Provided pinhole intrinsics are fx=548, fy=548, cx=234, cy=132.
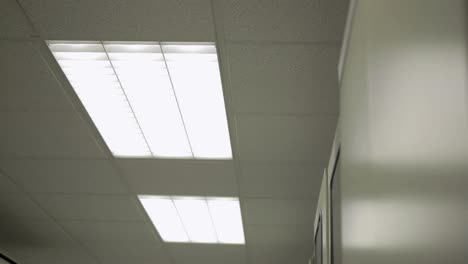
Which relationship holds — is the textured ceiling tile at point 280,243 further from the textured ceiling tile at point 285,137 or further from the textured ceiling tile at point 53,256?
the textured ceiling tile at point 53,256

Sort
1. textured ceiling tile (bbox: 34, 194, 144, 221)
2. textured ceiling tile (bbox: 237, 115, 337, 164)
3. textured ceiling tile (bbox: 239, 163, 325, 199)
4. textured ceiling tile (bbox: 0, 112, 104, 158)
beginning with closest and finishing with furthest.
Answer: textured ceiling tile (bbox: 237, 115, 337, 164)
textured ceiling tile (bbox: 0, 112, 104, 158)
textured ceiling tile (bbox: 239, 163, 325, 199)
textured ceiling tile (bbox: 34, 194, 144, 221)

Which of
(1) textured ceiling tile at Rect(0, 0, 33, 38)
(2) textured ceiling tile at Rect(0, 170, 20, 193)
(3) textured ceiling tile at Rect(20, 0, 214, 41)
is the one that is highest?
(2) textured ceiling tile at Rect(0, 170, 20, 193)

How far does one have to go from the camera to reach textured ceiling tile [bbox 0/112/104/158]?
11.1 feet

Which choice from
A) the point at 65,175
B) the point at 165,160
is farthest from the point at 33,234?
the point at 165,160

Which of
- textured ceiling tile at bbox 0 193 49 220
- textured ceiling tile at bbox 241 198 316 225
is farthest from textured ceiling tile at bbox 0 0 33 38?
textured ceiling tile at bbox 241 198 316 225

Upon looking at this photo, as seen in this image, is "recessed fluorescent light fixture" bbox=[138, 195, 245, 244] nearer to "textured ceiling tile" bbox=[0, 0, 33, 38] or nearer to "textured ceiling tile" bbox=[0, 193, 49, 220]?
"textured ceiling tile" bbox=[0, 193, 49, 220]

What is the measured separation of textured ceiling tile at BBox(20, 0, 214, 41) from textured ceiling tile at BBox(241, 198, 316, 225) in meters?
1.89

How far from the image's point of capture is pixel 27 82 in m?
3.09

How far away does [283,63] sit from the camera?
2.79 meters

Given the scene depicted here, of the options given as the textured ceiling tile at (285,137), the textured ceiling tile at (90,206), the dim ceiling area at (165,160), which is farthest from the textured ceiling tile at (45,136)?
the textured ceiling tile at (285,137)

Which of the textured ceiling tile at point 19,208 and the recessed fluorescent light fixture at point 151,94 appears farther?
the textured ceiling tile at point 19,208

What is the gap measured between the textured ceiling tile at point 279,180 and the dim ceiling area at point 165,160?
0.05ft

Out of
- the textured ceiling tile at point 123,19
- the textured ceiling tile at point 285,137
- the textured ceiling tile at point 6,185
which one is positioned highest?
the textured ceiling tile at point 285,137

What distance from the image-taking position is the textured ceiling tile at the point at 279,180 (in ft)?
12.3
